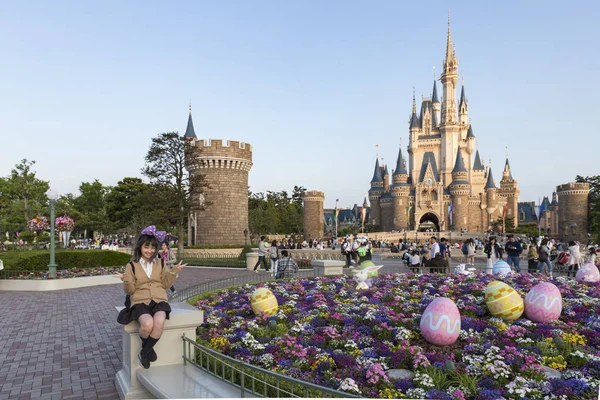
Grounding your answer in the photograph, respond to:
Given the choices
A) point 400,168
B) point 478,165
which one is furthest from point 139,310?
point 478,165

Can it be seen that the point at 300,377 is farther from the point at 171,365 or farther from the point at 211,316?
the point at 211,316

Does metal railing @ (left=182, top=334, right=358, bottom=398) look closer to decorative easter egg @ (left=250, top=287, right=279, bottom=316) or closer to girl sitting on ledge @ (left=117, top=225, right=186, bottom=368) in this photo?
girl sitting on ledge @ (left=117, top=225, right=186, bottom=368)

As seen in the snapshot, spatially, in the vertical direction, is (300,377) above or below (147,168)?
below

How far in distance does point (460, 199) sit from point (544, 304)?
77.1 metres

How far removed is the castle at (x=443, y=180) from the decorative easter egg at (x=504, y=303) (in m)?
73.0

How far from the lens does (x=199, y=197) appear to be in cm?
3569

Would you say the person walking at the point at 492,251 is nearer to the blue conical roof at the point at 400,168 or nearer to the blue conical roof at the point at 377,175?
the blue conical roof at the point at 400,168

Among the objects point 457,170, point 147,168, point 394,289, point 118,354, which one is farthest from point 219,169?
point 457,170

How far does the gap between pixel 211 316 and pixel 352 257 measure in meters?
13.9

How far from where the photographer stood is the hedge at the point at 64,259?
1672 centimetres

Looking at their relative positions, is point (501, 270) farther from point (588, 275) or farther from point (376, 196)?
point (376, 196)

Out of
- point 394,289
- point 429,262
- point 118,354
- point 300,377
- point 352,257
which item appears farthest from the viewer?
point 352,257

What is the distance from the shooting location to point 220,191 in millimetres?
35938

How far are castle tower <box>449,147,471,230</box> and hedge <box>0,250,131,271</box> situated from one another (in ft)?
229
